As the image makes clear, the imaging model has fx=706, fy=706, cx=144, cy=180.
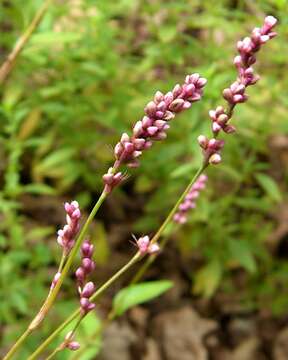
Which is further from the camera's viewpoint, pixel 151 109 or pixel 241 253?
pixel 241 253

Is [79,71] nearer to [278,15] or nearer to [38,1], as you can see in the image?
[38,1]

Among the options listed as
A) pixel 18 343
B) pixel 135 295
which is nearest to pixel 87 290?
pixel 18 343

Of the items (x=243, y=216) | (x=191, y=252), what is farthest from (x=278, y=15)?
(x=191, y=252)

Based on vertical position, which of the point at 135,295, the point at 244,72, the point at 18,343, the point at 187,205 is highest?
Answer: the point at 244,72

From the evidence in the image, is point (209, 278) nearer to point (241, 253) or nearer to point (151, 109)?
point (241, 253)

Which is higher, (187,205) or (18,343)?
(18,343)

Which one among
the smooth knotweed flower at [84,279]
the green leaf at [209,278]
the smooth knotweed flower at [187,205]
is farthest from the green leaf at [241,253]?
the smooth knotweed flower at [84,279]

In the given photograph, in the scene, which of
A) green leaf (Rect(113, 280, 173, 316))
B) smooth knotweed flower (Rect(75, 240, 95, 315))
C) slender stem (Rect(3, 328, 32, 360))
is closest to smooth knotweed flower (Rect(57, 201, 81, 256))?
smooth knotweed flower (Rect(75, 240, 95, 315))

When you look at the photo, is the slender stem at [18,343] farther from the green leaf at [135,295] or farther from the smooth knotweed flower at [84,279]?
the green leaf at [135,295]
